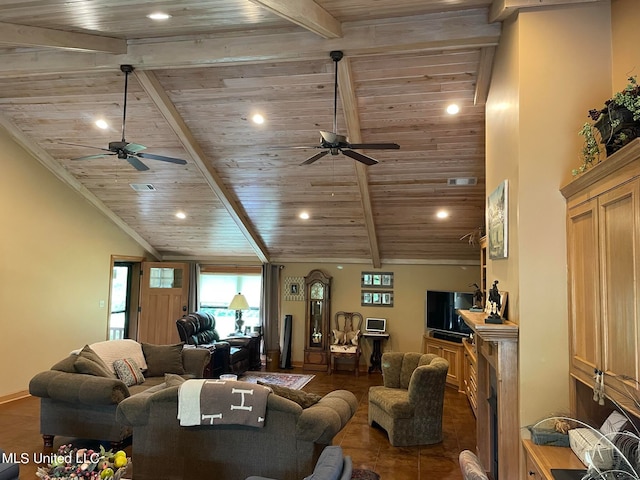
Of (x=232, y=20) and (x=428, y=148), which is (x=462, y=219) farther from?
(x=232, y=20)

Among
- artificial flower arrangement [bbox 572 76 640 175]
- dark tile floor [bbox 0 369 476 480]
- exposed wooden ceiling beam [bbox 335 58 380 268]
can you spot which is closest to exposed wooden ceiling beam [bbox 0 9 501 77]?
exposed wooden ceiling beam [bbox 335 58 380 268]

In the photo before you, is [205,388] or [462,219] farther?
[462,219]

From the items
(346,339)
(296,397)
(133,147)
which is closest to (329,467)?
(296,397)

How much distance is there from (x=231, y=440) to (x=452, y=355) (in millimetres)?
4658

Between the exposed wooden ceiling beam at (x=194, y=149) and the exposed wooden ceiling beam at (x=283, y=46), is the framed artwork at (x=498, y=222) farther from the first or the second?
the exposed wooden ceiling beam at (x=194, y=149)

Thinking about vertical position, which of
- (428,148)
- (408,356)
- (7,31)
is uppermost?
(7,31)

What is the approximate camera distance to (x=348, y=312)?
A: 8391mm

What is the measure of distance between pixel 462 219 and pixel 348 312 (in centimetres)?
296

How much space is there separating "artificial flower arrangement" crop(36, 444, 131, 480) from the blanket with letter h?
2.38ft

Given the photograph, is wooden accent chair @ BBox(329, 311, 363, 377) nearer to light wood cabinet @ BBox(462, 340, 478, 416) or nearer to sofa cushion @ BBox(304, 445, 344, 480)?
light wood cabinet @ BBox(462, 340, 478, 416)

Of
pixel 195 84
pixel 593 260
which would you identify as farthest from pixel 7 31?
pixel 593 260

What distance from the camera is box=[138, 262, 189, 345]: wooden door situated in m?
8.67

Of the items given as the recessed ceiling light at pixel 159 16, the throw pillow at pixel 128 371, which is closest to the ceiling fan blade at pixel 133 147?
the recessed ceiling light at pixel 159 16

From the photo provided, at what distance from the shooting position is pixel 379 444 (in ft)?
15.4
